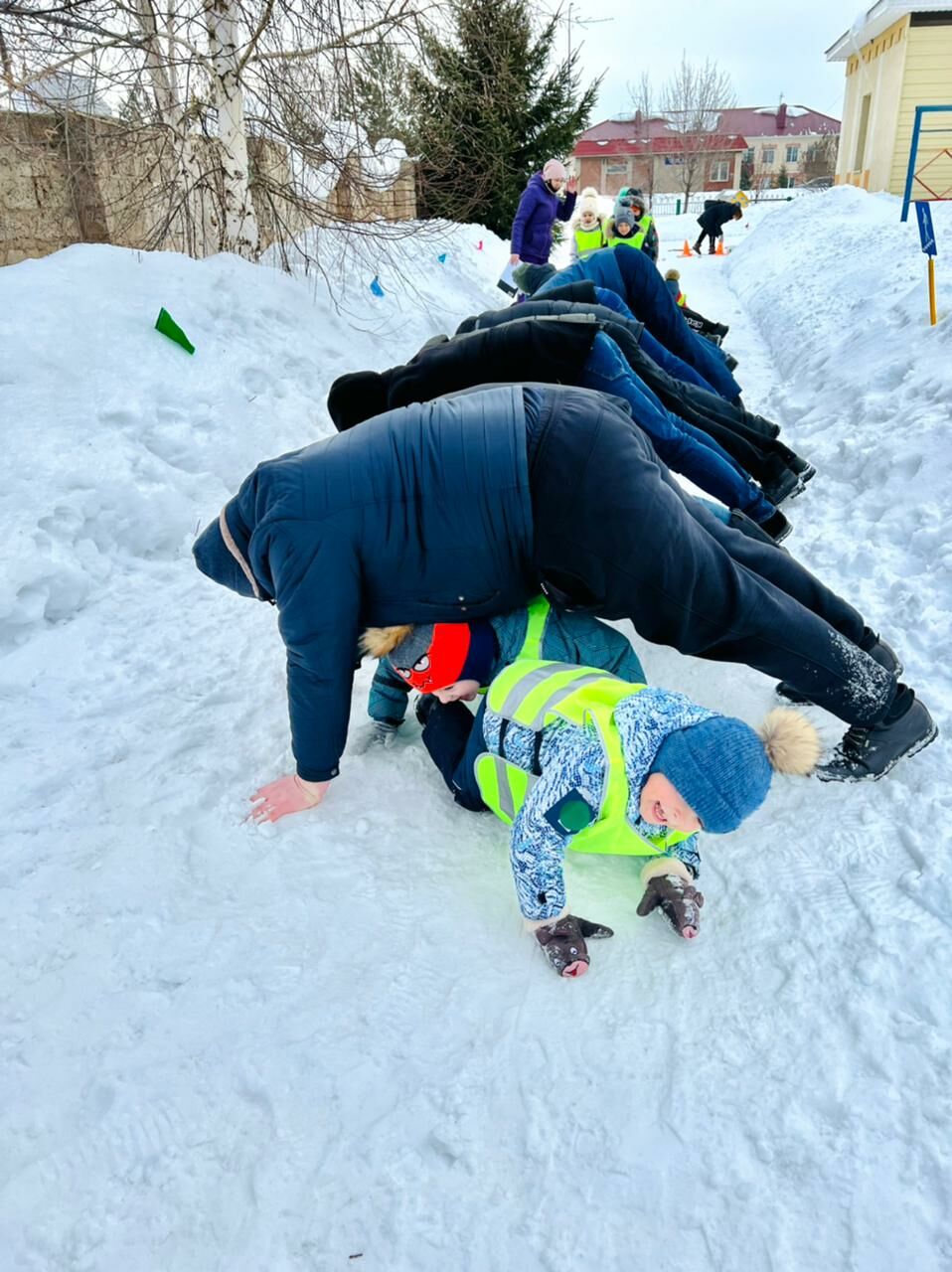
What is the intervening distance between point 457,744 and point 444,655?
0.32m

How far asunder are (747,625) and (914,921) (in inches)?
30.9

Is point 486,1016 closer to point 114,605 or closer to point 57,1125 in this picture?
point 57,1125

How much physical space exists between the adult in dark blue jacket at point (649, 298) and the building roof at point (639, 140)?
3805 cm

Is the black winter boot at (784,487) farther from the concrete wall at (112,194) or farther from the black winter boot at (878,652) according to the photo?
the concrete wall at (112,194)

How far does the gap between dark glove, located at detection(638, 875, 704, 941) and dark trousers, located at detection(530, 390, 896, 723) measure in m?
0.60

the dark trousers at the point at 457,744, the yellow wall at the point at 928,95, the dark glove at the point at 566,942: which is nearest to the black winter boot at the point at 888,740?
the dark glove at the point at 566,942

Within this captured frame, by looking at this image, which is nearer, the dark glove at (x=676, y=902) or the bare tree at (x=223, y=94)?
the dark glove at (x=676, y=902)

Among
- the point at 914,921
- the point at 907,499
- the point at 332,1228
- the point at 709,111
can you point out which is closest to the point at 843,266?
the point at 907,499

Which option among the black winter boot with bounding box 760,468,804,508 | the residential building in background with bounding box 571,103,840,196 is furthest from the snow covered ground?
the residential building in background with bounding box 571,103,840,196

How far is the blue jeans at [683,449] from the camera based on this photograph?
3324 mm

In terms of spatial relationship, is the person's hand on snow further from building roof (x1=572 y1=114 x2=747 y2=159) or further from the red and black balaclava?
building roof (x1=572 y1=114 x2=747 y2=159)

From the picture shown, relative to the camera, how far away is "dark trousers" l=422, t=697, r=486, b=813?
2355 mm

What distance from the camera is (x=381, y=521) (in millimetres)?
1987

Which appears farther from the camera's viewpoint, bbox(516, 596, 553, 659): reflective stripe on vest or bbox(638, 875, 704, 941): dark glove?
bbox(516, 596, 553, 659): reflective stripe on vest
